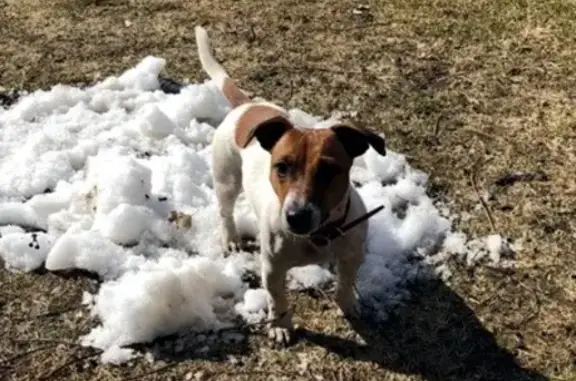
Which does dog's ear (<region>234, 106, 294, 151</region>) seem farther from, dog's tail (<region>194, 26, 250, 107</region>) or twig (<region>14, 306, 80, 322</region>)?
→ twig (<region>14, 306, 80, 322</region>)

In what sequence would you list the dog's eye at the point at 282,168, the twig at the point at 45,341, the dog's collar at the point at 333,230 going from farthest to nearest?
1. the twig at the point at 45,341
2. the dog's collar at the point at 333,230
3. the dog's eye at the point at 282,168

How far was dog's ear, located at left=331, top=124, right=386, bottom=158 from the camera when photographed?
127 inches

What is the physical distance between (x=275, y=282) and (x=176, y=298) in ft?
1.56

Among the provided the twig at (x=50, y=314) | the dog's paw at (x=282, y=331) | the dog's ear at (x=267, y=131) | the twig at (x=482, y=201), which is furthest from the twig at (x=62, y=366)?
the twig at (x=482, y=201)

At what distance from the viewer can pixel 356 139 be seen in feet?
10.7

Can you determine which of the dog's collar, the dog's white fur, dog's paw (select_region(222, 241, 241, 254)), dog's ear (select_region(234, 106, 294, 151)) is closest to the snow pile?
dog's paw (select_region(222, 241, 241, 254))

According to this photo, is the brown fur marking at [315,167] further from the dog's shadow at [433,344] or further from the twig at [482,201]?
the twig at [482,201]

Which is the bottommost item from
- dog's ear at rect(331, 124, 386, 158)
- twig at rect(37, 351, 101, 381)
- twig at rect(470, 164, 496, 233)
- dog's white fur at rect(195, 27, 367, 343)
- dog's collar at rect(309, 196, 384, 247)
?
twig at rect(37, 351, 101, 381)

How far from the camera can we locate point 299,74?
5414 millimetres

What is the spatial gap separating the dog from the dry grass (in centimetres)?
35

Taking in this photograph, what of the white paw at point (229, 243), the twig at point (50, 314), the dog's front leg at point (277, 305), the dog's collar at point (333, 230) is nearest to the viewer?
the dog's collar at point (333, 230)

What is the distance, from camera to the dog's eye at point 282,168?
318 cm

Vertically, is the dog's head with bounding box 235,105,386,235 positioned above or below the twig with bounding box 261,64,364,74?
above

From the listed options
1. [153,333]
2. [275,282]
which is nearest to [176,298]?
[153,333]
